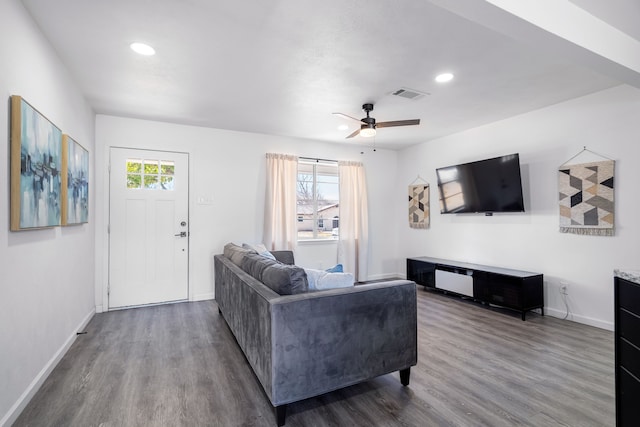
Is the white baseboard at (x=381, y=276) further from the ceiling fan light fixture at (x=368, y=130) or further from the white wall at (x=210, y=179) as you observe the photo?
the ceiling fan light fixture at (x=368, y=130)

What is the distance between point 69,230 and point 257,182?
2.57m

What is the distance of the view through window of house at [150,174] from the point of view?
426 centimetres

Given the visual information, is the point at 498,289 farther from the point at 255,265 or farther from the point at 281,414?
the point at 281,414

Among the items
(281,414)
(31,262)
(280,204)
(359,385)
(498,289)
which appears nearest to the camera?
(281,414)

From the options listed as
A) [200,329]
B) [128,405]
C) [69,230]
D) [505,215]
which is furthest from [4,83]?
[505,215]

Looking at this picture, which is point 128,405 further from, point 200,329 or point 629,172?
point 629,172

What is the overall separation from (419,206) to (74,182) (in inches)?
198

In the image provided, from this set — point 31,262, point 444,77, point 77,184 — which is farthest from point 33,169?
point 444,77

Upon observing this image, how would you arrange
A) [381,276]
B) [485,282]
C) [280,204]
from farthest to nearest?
1. [381,276]
2. [280,204]
3. [485,282]

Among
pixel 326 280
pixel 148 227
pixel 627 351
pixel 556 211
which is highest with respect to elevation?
pixel 556 211

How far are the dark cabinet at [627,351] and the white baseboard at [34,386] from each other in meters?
3.21

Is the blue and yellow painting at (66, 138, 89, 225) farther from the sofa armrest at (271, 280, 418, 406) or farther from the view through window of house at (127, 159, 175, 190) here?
the sofa armrest at (271, 280, 418, 406)

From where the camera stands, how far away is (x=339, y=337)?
2.01 meters

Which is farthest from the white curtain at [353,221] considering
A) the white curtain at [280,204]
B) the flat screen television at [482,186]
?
the flat screen television at [482,186]
